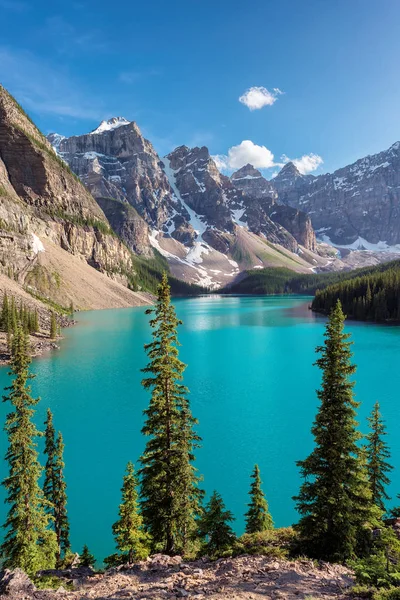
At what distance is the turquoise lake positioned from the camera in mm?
23641

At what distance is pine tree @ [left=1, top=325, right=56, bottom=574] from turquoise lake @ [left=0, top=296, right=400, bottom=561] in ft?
11.9

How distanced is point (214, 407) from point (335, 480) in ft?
87.3

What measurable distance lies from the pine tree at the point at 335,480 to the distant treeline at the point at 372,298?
110 meters

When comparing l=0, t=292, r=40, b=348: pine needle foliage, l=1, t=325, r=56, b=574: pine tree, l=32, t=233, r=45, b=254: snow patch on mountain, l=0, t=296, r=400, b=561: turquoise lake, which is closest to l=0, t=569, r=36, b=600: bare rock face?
l=1, t=325, r=56, b=574: pine tree

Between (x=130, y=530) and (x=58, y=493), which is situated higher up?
(x=130, y=530)

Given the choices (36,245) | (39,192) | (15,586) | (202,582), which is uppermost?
(39,192)

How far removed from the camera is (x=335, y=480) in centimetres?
1405

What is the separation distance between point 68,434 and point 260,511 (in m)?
21.3

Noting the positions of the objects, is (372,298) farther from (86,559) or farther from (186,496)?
(86,559)

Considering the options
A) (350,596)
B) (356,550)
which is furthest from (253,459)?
(350,596)

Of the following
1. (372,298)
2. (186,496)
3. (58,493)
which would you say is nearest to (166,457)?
(186,496)

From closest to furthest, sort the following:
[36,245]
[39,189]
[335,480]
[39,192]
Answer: [335,480], [36,245], [39,192], [39,189]

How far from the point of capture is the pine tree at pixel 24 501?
15180 mm

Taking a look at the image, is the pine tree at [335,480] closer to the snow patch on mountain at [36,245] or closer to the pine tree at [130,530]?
the pine tree at [130,530]
